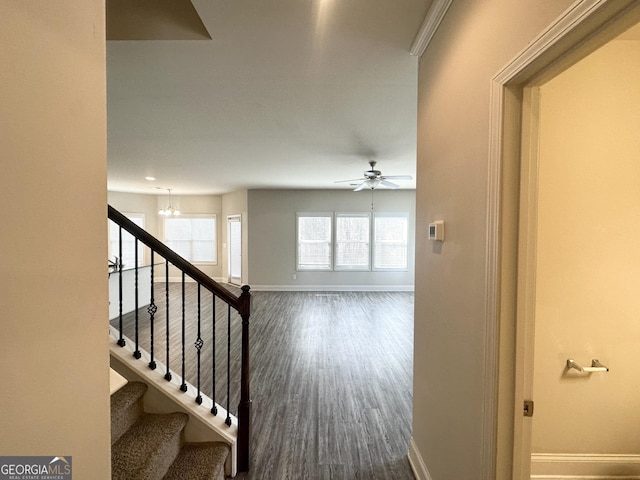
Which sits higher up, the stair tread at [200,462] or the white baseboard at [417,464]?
the stair tread at [200,462]

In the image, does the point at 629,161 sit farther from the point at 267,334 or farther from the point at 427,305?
the point at 267,334

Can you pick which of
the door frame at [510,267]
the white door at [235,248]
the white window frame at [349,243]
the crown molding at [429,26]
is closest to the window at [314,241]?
the white window frame at [349,243]

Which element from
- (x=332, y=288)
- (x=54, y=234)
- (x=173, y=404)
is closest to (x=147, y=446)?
(x=173, y=404)

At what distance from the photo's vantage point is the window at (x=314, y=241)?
8023mm

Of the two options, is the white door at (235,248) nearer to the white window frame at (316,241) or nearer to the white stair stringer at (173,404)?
the white window frame at (316,241)

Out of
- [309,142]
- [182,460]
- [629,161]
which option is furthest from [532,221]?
[309,142]

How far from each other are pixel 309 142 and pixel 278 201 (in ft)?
14.0

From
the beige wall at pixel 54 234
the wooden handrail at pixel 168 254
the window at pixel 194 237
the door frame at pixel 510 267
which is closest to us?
the beige wall at pixel 54 234

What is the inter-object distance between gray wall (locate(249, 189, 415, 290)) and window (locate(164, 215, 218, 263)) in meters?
2.10

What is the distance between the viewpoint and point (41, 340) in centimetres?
65

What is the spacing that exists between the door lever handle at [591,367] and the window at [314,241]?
6431mm

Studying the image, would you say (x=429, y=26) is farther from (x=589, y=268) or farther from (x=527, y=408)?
(x=527, y=408)

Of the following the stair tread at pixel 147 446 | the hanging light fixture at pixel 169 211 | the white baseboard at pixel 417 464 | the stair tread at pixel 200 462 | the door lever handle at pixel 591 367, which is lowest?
the white baseboard at pixel 417 464

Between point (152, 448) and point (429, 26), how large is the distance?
2.77m
